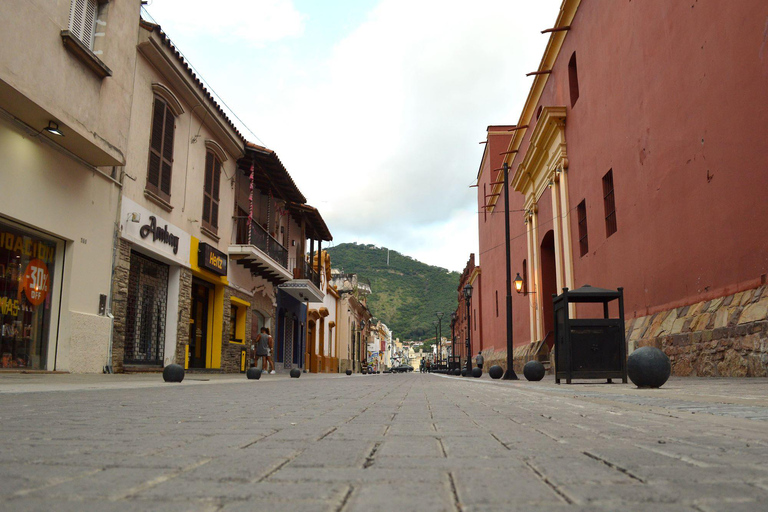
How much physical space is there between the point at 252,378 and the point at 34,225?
18.2ft

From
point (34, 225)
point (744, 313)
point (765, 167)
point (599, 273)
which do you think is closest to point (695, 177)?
point (765, 167)

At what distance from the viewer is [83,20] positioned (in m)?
11.4

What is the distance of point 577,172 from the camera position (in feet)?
59.0

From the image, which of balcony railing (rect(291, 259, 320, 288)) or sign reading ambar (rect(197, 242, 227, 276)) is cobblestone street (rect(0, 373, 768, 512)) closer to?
sign reading ambar (rect(197, 242, 227, 276))

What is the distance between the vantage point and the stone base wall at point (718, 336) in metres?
7.73

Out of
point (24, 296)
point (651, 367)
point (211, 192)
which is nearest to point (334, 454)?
point (651, 367)

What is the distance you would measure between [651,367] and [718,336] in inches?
95.3

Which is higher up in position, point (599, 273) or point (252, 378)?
point (599, 273)

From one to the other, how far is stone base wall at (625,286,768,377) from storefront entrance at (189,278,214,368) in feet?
39.3

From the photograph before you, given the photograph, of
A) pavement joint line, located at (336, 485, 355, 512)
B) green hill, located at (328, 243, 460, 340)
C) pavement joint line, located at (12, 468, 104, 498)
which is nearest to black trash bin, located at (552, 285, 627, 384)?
pavement joint line, located at (336, 485, 355, 512)

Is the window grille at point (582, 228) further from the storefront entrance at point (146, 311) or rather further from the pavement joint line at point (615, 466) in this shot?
the pavement joint line at point (615, 466)

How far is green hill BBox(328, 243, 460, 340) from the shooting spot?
10987 centimetres

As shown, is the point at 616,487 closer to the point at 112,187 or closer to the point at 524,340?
the point at 112,187

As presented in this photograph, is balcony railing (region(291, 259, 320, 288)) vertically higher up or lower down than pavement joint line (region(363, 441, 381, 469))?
higher up
